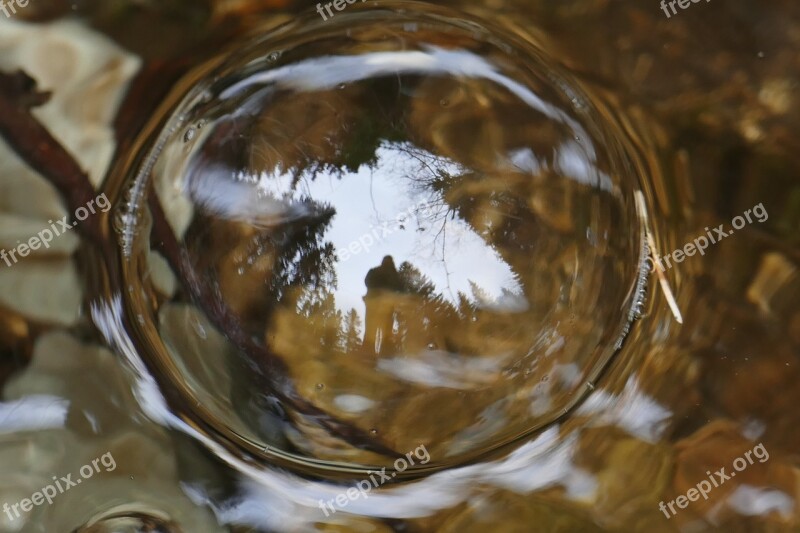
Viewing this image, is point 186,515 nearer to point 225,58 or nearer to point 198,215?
point 198,215

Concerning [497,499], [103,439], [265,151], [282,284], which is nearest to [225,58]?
[265,151]

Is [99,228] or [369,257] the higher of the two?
[99,228]

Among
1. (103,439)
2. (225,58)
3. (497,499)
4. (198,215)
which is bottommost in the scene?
(497,499)

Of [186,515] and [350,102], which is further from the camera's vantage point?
[350,102]

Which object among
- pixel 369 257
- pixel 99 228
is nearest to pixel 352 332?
pixel 369 257

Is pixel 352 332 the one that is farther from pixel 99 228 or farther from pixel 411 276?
pixel 99 228
